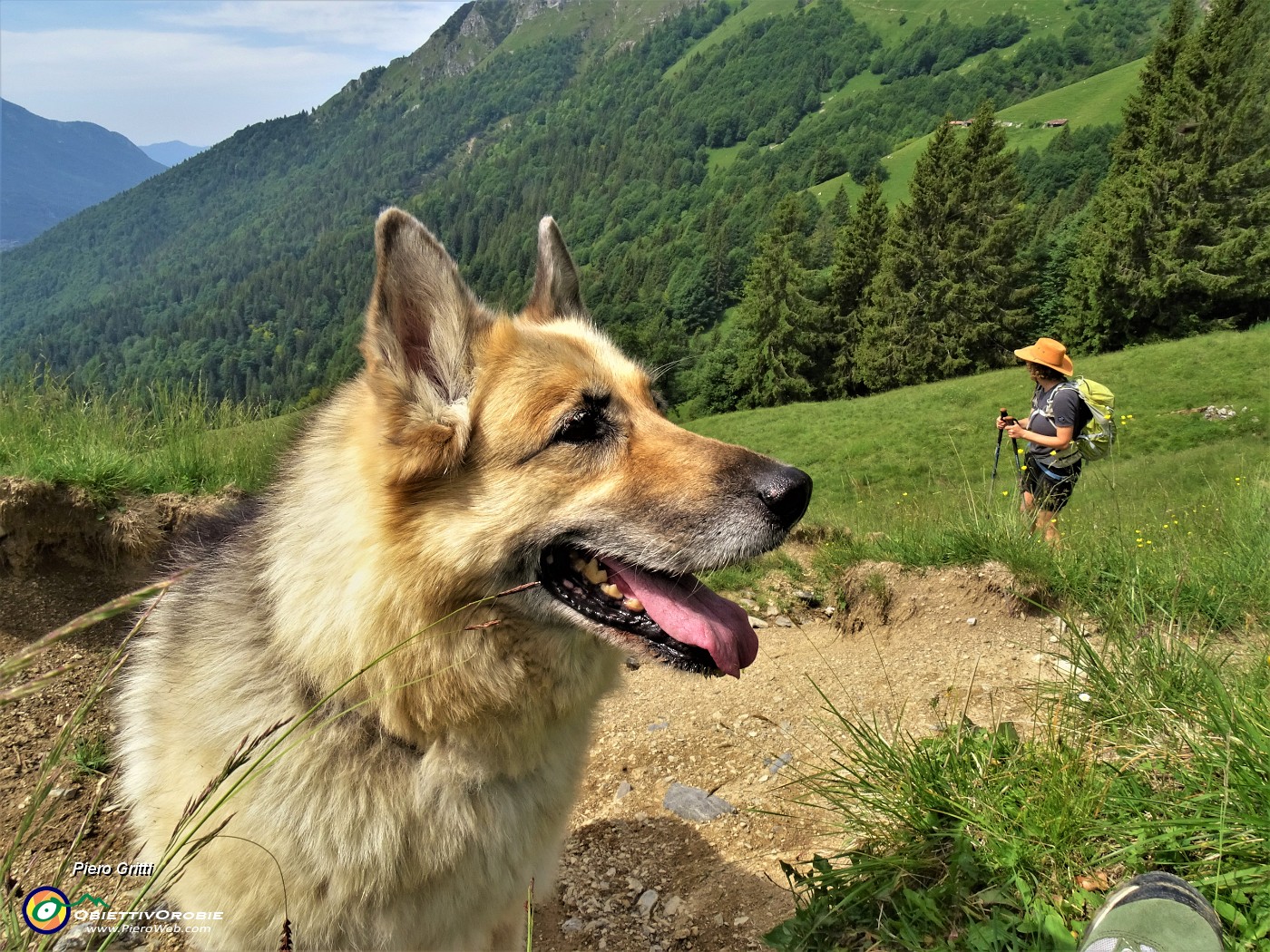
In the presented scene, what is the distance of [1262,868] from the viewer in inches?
73.9

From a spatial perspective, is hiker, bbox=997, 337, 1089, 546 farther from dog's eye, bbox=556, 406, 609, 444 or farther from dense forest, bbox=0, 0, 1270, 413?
→ dog's eye, bbox=556, 406, 609, 444

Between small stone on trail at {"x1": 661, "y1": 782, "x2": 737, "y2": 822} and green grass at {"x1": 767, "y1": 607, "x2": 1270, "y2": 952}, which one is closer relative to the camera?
green grass at {"x1": 767, "y1": 607, "x2": 1270, "y2": 952}

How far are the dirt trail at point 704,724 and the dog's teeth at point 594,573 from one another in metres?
0.64

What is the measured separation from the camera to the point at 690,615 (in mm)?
2326

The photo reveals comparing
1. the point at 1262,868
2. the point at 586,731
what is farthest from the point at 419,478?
the point at 1262,868

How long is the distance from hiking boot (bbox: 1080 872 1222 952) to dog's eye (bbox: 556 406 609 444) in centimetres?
199

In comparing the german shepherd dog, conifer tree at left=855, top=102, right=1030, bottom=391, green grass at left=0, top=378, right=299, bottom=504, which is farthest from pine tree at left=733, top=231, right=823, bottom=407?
the german shepherd dog

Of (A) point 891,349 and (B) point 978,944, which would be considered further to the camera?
(A) point 891,349

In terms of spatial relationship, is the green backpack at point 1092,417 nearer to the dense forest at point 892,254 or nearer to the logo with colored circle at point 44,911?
the dense forest at point 892,254

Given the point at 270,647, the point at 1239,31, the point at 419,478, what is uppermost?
the point at 1239,31

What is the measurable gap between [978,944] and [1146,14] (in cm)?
20595

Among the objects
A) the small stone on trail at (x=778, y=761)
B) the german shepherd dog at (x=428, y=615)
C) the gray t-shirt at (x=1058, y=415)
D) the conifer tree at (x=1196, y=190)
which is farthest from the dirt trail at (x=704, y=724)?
the conifer tree at (x=1196, y=190)

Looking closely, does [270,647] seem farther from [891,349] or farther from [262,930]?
[891,349]

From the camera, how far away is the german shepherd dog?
85.7 inches
